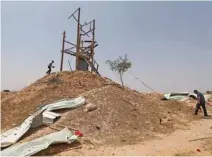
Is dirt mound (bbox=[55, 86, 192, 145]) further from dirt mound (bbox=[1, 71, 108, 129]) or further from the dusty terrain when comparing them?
dirt mound (bbox=[1, 71, 108, 129])

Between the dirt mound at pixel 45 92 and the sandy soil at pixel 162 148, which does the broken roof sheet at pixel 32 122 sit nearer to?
the dirt mound at pixel 45 92

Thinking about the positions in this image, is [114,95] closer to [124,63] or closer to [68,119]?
[68,119]

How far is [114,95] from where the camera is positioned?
43.4ft

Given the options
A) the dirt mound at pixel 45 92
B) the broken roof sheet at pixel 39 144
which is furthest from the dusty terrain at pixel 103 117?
the broken roof sheet at pixel 39 144

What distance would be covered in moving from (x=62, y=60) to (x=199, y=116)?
802cm

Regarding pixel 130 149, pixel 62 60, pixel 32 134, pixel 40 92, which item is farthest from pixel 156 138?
pixel 62 60

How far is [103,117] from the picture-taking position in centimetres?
1099

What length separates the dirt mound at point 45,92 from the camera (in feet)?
42.5

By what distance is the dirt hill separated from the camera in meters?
10.2

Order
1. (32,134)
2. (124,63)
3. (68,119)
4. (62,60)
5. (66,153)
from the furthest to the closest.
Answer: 1. (124,63)
2. (62,60)
3. (68,119)
4. (32,134)
5. (66,153)

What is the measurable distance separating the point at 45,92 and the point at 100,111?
4178 millimetres

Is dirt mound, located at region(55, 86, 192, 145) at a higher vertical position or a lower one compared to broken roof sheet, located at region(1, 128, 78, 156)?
higher

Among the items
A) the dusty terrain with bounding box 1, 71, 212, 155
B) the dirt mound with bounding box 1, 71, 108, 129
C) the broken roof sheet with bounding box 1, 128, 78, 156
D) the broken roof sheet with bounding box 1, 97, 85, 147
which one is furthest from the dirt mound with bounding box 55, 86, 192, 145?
the dirt mound with bounding box 1, 71, 108, 129

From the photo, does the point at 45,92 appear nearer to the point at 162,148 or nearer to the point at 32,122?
the point at 32,122
